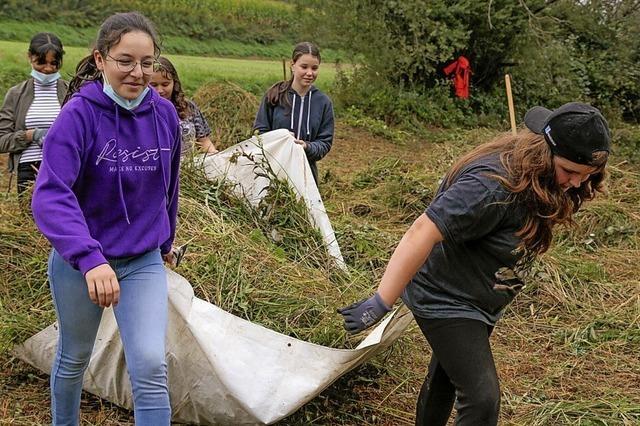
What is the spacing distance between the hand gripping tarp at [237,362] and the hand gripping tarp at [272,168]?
4.59 ft

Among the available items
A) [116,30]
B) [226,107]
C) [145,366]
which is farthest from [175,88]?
[226,107]

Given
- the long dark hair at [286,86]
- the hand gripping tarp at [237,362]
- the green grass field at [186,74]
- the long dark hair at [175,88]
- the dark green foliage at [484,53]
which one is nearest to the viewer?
the hand gripping tarp at [237,362]

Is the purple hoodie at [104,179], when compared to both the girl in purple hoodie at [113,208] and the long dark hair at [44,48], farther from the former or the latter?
the long dark hair at [44,48]

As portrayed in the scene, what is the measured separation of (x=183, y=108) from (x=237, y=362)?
5.97 feet

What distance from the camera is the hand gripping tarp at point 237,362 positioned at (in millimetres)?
3021

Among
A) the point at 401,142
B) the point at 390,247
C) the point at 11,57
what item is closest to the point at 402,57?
the point at 401,142

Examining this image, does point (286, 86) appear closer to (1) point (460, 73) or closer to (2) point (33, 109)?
(2) point (33, 109)

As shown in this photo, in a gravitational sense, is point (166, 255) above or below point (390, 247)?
above

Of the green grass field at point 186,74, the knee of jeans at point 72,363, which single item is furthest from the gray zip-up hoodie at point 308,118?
the green grass field at point 186,74

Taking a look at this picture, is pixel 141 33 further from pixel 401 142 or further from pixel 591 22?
pixel 591 22

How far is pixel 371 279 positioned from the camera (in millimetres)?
4578

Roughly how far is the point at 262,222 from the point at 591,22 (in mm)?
12645

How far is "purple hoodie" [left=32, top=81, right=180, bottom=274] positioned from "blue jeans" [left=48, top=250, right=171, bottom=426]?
10cm

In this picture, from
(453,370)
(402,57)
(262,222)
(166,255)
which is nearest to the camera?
(453,370)
